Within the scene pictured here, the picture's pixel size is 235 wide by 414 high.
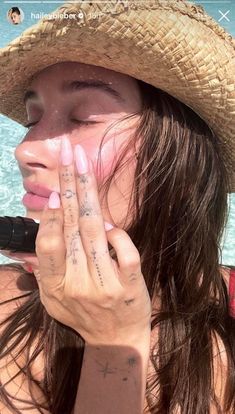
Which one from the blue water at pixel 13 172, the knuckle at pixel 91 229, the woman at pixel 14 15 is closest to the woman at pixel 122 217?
the knuckle at pixel 91 229

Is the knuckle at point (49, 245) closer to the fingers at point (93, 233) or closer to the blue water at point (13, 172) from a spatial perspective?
the fingers at point (93, 233)

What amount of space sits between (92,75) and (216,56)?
27 cm

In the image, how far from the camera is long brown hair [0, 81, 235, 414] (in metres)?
1.16

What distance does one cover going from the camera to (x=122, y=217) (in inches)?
44.2

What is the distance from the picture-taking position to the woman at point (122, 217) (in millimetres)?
808

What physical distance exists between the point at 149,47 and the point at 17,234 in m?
0.46

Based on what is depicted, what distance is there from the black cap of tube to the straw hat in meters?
0.37

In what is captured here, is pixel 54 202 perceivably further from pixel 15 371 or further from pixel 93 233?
pixel 15 371

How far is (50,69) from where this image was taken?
3.74 ft

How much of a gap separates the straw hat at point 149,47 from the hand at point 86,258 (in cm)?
32

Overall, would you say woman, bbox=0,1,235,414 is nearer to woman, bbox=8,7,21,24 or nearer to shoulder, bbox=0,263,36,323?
shoulder, bbox=0,263,36,323

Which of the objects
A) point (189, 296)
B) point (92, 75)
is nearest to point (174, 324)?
point (189, 296)

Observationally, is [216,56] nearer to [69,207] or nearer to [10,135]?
[69,207]

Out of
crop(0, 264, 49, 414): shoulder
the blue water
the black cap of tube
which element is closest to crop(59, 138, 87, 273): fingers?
the black cap of tube
